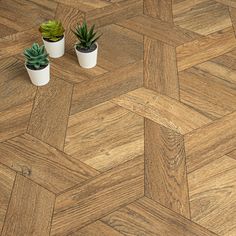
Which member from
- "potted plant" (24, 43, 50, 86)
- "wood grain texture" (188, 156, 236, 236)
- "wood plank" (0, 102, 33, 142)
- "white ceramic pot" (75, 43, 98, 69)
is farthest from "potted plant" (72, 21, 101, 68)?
"wood grain texture" (188, 156, 236, 236)

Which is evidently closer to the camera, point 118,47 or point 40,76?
point 40,76

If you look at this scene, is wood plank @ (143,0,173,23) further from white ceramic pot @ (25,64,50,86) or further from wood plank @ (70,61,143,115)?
white ceramic pot @ (25,64,50,86)

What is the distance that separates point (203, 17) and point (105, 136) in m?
0.66

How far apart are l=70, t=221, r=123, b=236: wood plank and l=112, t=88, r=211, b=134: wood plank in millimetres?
337

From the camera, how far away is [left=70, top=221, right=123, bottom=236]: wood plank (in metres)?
0.87

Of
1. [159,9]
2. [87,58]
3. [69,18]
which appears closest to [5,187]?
[87,58]

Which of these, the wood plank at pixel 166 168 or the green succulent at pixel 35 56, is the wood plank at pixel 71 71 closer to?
the green succulent at pixel 35 56

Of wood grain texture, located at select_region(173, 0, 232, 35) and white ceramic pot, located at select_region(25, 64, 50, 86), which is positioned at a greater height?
wood grain texture, located at select_region(173, 0, 232, 35)

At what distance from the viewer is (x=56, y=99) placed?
1141 millimetres

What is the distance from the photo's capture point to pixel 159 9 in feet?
4.78

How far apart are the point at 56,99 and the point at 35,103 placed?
0.20ft

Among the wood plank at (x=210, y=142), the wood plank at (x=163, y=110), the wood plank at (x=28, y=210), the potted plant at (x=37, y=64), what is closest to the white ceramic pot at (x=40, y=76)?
the potted plant at (x=37, y=64)

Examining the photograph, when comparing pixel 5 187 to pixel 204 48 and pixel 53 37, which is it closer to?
pixel 53 37

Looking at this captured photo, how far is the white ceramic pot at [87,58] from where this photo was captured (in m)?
1.18
